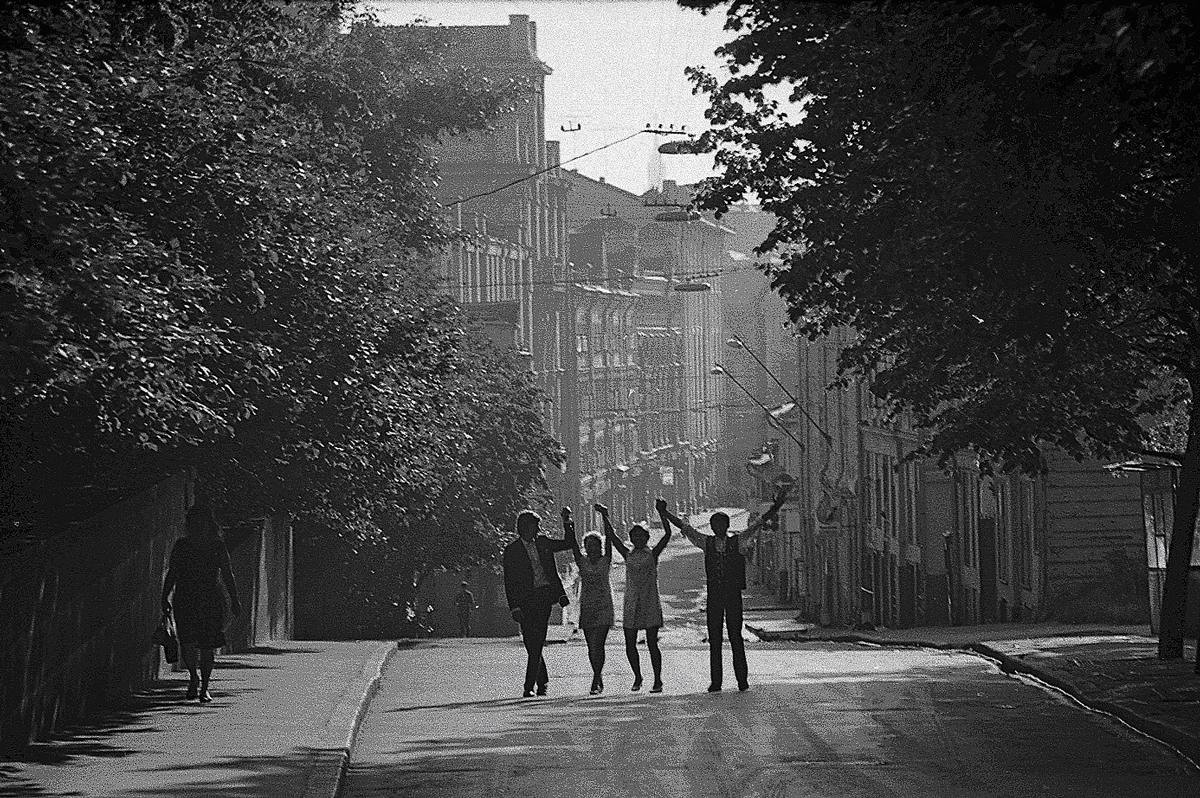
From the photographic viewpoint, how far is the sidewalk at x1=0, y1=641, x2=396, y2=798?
12.4 m

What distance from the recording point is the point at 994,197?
46.2 ft

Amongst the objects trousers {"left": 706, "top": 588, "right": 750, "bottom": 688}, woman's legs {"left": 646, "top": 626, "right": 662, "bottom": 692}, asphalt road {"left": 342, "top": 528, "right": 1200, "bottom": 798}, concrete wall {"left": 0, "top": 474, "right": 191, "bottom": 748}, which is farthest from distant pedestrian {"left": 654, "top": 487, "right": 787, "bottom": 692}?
concrete wall {"left": 0, "top": 474, "right": 191, "bottom": 748}

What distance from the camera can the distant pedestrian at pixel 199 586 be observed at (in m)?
17.9

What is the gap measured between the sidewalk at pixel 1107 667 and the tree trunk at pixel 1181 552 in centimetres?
33

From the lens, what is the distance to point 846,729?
15180 mm

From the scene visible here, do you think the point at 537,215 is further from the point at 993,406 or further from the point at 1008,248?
the point at 1008,248

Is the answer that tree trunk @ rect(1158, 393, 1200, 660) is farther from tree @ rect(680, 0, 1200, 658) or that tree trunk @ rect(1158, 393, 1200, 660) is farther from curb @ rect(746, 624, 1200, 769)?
curb @ rect(746, 624, 1200, 769)

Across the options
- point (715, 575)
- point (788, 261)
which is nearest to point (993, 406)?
point (788, 261)

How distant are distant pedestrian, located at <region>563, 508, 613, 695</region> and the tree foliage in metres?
3.78

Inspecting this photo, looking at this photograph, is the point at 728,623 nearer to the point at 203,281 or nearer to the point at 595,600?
the point at 595,600

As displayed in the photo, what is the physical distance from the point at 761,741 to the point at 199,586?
593cm

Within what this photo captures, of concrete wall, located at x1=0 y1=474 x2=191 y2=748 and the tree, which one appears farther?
concrete wall, located at x1=0 y1=474 x2=191 y2=748

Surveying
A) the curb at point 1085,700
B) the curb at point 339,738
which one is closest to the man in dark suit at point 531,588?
the curb at point 339,738

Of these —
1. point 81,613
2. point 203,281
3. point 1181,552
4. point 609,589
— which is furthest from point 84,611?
point 1181,552
